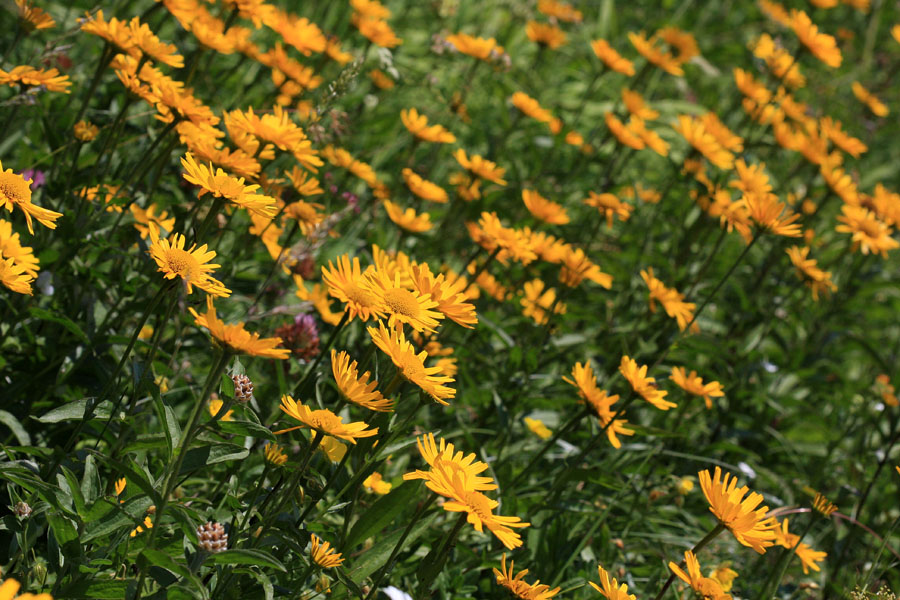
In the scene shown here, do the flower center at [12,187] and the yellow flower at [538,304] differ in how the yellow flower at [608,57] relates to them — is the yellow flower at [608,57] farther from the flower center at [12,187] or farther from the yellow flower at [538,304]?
the flower center at [12,187]

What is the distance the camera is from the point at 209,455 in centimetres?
155

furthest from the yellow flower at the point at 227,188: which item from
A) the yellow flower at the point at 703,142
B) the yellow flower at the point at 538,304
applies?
the yellow flower at the point at 703,142

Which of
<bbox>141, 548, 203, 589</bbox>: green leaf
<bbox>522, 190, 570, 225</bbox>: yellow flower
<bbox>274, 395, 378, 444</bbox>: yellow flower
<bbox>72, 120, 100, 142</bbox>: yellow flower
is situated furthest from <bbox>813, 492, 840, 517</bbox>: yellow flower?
<bbox>72, 120, 100, 142</bbox>: yellow flower

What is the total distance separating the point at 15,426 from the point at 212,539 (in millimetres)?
689

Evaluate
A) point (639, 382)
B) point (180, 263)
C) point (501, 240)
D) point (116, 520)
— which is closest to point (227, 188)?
point (180, 263)

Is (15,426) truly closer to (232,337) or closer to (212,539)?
(212,539)

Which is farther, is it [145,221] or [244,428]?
[145,221]

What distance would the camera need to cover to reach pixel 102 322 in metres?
2.16

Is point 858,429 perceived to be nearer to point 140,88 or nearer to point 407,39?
point 140,88

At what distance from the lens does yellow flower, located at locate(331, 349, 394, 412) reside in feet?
4.98

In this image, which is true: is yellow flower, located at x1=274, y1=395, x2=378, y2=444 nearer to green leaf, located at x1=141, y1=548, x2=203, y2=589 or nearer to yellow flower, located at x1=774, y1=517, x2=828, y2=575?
green leaf, located at x1=141, y1=548, x2=203, y2=589

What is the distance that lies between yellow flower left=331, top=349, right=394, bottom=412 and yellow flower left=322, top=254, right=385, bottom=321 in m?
0.14

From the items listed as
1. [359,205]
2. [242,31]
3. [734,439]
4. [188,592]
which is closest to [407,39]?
[359,205]

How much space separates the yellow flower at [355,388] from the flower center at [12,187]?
650mm
